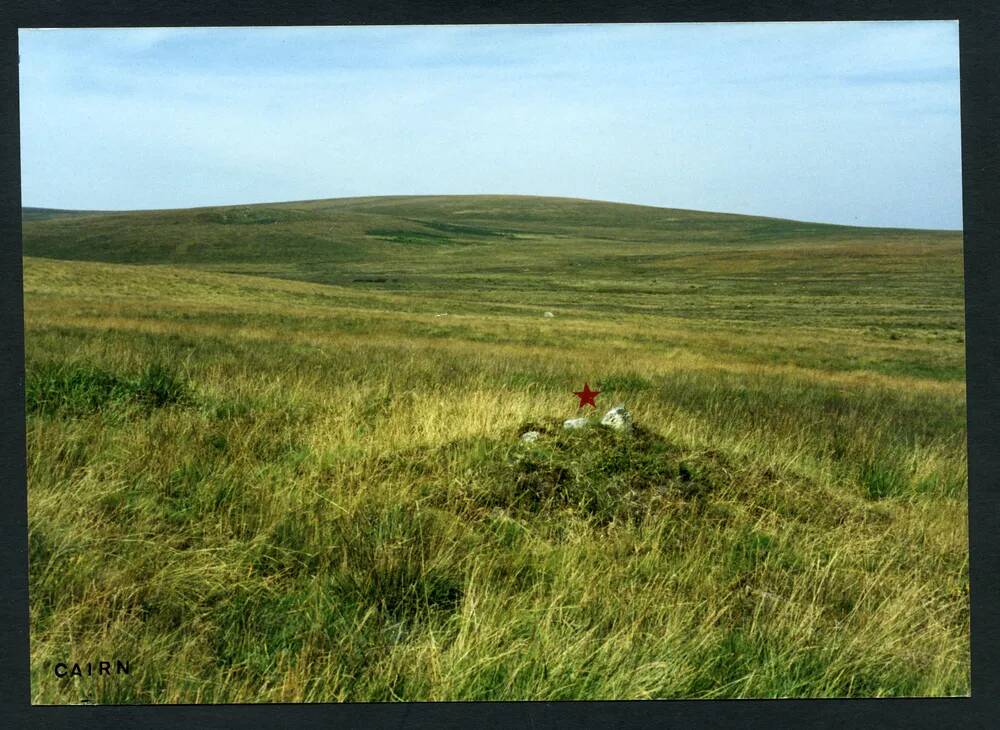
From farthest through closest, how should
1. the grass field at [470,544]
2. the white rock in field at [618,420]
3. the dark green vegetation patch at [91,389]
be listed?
the dark green vegetation patch at [91,389]
the white rock in field at [618,420]
the grass field at [470,544]

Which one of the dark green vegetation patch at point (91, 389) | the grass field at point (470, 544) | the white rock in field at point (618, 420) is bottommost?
the grass field at point (470, 544)

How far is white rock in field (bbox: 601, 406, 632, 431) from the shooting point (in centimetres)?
524

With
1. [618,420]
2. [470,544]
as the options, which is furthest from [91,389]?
[618,420]

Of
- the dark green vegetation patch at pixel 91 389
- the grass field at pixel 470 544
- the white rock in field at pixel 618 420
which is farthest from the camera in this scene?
the dark green vegetation patch at pixel 91 389

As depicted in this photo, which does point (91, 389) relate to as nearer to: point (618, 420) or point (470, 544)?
point (470, 544)

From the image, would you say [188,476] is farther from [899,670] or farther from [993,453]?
[993,453]

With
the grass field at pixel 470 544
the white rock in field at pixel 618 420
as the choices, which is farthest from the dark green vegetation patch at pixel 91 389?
the white rock in field at pixel 618 420

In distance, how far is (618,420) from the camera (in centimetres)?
528

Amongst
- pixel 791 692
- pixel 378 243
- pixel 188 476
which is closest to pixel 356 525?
pixel 188 476

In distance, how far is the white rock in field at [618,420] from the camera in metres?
5.24

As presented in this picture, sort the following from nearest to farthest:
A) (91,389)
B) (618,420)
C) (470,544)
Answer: (470,544)
(618,420)
(91,389)

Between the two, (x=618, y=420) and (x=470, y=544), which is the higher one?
(x=618, y=420)

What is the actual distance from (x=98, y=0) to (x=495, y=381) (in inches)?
259

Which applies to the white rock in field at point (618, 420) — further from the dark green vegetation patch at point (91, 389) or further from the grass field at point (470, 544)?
the dark green vegetation patch at point (91, 389)
